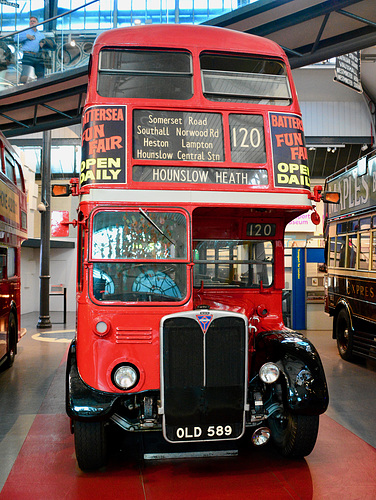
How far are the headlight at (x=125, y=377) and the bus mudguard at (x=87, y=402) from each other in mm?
103

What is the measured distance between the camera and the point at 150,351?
4387 mm

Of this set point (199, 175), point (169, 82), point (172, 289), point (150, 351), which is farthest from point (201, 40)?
point (150, 351)

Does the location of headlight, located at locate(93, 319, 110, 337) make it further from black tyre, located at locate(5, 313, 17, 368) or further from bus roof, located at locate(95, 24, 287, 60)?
black tyre, located at locate(5, 313, 17, 368)

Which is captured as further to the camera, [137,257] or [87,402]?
[137,257]

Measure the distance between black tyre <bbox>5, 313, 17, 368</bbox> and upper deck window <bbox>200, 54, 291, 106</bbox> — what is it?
6076mm

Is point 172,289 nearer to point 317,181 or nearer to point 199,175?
point 199,175

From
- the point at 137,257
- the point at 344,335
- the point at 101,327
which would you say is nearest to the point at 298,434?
the point at 101,327

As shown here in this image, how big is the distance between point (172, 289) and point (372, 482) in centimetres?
229

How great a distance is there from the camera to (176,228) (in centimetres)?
450

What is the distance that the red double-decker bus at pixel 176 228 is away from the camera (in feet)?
14.0

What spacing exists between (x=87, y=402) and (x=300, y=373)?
5.96ft

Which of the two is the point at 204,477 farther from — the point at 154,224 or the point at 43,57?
the point at 43,57

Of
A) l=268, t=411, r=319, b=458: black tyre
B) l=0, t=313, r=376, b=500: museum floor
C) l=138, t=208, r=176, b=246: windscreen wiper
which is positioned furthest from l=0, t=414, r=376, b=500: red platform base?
l=138, t=208, r=176, b=246: windscreen wiper

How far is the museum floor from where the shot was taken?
396 centimetres
